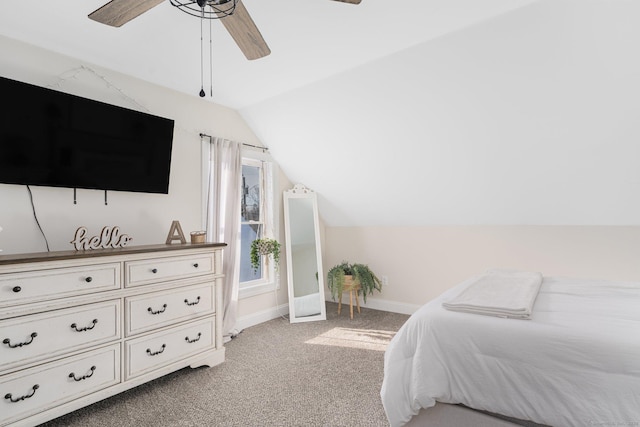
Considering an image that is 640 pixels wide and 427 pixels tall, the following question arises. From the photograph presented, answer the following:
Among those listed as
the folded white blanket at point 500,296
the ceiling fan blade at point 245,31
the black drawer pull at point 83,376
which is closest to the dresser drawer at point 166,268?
the black drawer pull at point 83,376

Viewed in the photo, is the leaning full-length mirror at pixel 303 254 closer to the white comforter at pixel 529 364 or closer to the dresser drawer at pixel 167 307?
the dresser drawer at pixel 167 307

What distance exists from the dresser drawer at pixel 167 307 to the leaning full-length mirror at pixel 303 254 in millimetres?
1518

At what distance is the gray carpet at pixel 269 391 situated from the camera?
2.09 metres

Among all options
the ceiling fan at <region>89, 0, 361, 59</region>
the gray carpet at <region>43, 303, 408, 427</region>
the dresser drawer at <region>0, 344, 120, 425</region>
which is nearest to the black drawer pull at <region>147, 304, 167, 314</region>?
the dresser drawer at <region>0, 344, 120, 425</region>

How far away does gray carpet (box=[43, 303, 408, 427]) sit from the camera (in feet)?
6.85

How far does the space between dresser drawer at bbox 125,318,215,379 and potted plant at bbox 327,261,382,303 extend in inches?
70.7

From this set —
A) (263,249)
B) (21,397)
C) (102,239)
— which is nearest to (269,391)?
(21,397)

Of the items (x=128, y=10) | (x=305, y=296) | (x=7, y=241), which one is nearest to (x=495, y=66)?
(x=128, y=10)

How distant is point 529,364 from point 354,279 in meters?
2.79

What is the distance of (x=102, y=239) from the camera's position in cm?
253

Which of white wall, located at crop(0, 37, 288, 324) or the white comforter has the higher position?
white wall, located at crop(0, 37, 288, 324)

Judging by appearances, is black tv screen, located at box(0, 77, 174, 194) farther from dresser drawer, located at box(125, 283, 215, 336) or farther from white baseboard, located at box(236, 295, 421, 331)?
white baseboard, located at box(236, 295, 421, 331)

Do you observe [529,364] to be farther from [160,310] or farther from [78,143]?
[78,143]

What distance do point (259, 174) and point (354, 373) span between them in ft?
8.64
